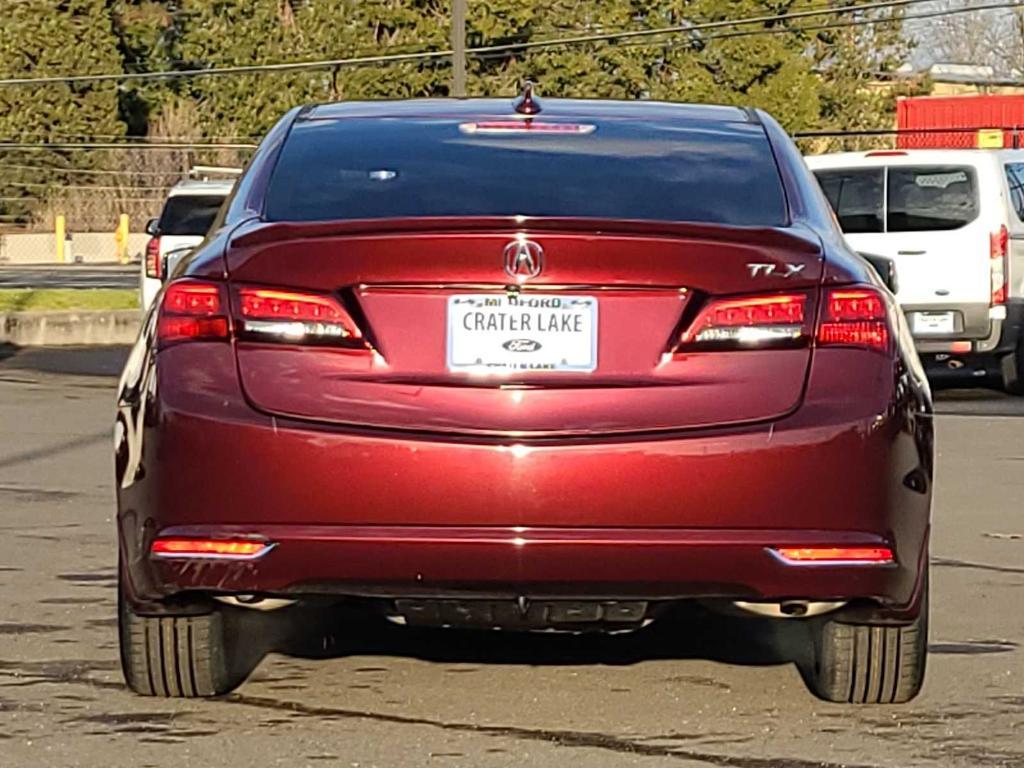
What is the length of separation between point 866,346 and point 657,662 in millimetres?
1528

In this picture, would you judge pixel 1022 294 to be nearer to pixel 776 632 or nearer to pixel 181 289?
pixel 776 632

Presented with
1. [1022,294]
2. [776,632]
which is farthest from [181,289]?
[1022,294]

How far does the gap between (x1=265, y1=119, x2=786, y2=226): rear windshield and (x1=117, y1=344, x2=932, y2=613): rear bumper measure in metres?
0.54

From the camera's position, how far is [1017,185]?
56.6 feet

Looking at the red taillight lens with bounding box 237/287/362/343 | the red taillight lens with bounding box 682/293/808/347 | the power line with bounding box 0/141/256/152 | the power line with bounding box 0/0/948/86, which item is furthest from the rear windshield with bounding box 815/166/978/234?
the power line with bounding box 0/141/256/152

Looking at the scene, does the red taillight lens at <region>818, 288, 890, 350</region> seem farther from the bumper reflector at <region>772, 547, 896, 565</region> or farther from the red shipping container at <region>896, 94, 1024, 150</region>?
the red shipping container at <region>896, 94, 1024, 150</region>

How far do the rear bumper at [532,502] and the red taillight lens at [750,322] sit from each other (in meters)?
0.11

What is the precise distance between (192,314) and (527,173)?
0.93 m

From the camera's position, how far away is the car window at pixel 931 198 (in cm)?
1681

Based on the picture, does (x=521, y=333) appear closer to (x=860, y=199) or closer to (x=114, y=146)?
(x=860, y=199)

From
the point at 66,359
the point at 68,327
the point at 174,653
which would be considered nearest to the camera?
the point at 174,653

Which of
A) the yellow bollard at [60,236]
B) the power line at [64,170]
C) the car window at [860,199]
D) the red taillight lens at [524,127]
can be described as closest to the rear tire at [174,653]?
the red taillight lens at [524,127]

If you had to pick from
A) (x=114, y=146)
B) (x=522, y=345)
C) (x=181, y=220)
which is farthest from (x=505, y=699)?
(x=114, y=146)

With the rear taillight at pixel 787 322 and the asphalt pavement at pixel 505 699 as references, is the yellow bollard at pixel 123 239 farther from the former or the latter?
the rear taillight at pixel 787 322
